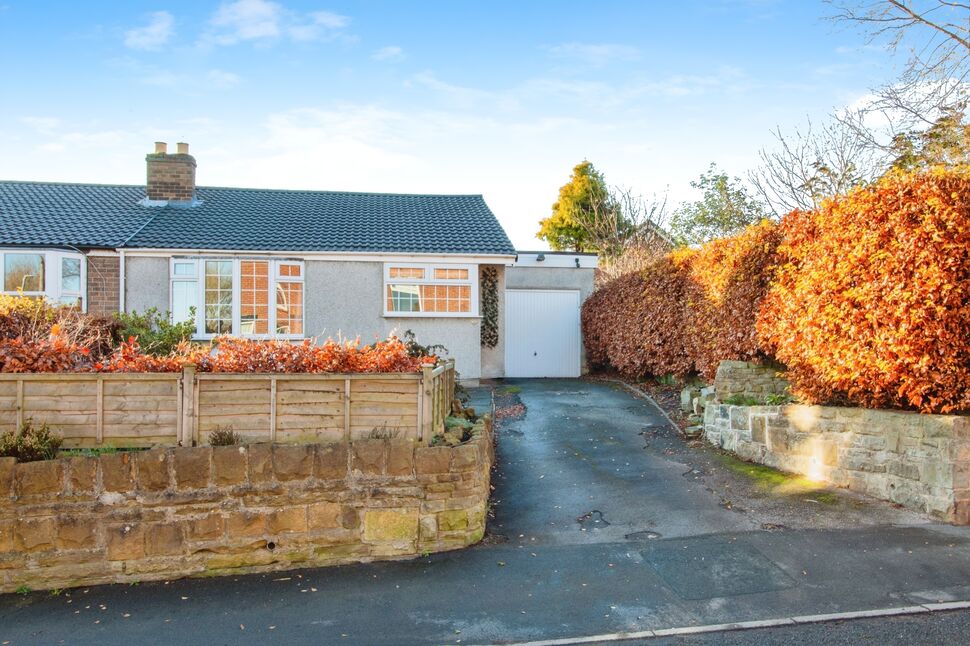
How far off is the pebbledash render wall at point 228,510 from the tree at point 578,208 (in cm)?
2581

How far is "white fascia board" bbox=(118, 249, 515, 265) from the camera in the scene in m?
14.0

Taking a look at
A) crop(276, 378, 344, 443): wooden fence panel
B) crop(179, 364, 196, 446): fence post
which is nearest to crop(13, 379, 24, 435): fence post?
crop(179, 364, 196, 446): fence post

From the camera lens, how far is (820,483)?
739 cm

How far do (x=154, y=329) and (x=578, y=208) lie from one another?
72.3 feet

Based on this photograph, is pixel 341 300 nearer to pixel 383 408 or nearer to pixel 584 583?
pixel 383 408

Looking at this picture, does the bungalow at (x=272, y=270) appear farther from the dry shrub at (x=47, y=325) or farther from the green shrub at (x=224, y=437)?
the green shrub at (x=224, y=437)

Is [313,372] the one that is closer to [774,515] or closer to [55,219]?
[774,515]

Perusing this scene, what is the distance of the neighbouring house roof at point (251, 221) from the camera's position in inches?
563

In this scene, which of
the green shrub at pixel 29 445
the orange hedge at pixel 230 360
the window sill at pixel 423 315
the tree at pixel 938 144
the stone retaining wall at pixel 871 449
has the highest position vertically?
the tree at pixel 938 144

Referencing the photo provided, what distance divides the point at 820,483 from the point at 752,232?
12.1 ft

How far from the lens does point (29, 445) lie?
5.57m

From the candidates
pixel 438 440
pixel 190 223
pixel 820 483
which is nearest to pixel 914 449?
pixel 820 483

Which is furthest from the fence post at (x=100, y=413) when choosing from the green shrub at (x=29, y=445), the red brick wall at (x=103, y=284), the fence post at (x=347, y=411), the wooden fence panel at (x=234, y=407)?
the red brick wall at (x=103, y=284)

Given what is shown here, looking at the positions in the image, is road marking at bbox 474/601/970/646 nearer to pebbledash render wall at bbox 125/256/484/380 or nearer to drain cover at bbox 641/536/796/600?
drain cover at bbox 641/536/796/600
